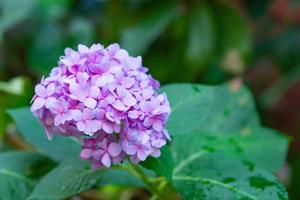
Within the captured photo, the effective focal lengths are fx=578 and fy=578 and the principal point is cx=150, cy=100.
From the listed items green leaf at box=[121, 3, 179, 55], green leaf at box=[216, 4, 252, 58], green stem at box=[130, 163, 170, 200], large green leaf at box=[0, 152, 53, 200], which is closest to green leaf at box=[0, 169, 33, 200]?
large green leaf at box=[0, 152, 53, 200]

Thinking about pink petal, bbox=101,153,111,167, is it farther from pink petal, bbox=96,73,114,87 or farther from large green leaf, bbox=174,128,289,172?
large green leaf, bbox=174,128,289,172

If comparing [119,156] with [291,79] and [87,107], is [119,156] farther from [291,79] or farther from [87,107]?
[291,79]

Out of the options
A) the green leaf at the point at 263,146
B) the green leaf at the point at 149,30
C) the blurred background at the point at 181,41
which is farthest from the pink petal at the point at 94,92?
the green leaf at the point at 149,30

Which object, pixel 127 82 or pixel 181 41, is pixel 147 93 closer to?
pixel 127 82

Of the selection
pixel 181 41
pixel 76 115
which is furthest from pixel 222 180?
pixel 181 41

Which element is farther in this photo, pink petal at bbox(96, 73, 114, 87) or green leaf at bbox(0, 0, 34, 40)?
green leaf at bbox(0, 0, 34, 40)

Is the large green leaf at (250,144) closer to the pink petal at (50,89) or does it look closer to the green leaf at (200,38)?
the pink petal at (50,89)
